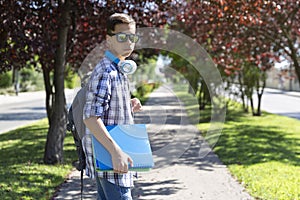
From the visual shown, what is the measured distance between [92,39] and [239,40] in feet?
13.2

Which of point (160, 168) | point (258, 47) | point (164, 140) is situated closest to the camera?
point (160, 168)

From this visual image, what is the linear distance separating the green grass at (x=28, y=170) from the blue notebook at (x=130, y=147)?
3476 millimetres

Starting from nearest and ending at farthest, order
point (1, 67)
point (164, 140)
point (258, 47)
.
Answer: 1. point (1, 67)
2. point (164, 140)
3. point (258, 47)

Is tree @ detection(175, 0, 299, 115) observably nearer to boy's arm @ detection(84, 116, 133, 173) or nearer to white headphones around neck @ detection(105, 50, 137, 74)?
white headphones around neck @ detection(105, 50, 137, 74)

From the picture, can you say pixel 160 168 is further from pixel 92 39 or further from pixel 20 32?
pixel 92 39

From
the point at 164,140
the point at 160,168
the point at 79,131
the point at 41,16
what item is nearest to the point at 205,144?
the point at 164,140

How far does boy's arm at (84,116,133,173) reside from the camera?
2.57 metres

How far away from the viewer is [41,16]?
8070 mm

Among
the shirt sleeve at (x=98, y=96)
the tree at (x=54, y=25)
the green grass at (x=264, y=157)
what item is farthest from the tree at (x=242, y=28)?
the shirt sleeve at (x=98, y=96)

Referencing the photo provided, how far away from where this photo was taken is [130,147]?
268cm

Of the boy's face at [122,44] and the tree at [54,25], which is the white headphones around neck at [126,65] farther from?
the tree at [54,25]

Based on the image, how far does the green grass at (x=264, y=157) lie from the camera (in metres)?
6.40

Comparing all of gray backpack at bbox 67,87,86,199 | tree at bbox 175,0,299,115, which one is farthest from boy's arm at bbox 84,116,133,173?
tree at bbox 175,0,299,115

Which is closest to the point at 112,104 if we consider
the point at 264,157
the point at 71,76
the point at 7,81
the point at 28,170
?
the point at 28,170
